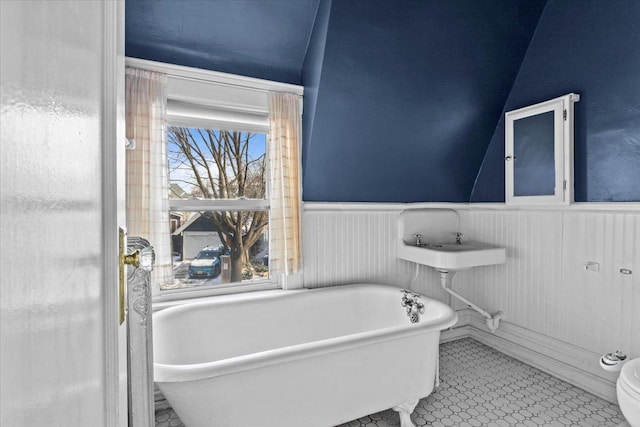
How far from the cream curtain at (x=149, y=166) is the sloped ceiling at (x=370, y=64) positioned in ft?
0.70

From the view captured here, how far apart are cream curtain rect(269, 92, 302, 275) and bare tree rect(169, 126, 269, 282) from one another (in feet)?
0.65

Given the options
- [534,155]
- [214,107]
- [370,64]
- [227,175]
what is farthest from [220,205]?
[534,155]

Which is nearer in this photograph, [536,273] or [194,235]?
[194,235]

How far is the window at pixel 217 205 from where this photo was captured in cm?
244

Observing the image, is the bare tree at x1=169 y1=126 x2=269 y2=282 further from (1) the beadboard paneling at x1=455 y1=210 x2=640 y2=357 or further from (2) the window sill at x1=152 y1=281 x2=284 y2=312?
(1) the beadboard paneling at x1=455 y1=210 x2=640 y2=357

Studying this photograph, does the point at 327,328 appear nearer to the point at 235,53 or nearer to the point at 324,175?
the point at 324,175

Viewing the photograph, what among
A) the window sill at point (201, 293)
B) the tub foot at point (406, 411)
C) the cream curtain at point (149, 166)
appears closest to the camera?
the tub foot at point (406, 411)

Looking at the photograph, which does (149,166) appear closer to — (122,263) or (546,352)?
(122,263)

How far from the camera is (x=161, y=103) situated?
2156mm

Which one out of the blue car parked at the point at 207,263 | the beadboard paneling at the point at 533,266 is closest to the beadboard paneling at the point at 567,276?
the beadboard paneling at the point at 533,266

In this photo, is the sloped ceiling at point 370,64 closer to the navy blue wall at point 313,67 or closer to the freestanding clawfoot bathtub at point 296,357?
the navy blue wall at point 313,67

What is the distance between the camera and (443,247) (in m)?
2.99

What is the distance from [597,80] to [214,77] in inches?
97.9

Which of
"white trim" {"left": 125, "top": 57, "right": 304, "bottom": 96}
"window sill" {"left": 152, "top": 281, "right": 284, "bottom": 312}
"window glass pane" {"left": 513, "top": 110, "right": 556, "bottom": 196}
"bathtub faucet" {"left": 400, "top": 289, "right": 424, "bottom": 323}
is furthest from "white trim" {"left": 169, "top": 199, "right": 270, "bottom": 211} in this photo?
"window glass pane" {"left": 513, "top": 110, "right": 556, "bottom": 196}
